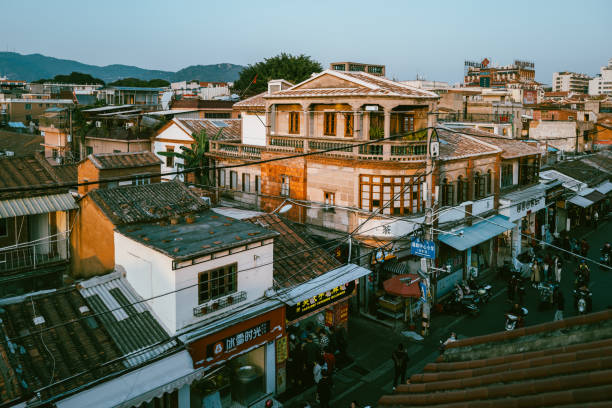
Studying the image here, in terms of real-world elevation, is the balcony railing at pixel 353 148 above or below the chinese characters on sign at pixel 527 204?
above

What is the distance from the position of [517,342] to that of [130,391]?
956cm

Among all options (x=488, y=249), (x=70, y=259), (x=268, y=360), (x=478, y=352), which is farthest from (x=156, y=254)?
(x=488, y=249)

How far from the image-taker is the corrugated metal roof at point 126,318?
1386 centimetres

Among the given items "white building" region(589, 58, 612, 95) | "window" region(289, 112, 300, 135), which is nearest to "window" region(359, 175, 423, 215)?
"window" region(289, 112, 300, 135)

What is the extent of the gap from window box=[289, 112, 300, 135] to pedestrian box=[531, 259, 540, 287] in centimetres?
1677

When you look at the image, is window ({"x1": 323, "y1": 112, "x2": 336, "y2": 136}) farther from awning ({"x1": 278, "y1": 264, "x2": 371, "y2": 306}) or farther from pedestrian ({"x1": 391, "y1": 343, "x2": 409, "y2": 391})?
pedestrian ({"x1": 391, "y1": 343, "x2": 409, "y2": 391})

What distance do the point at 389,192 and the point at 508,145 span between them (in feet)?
45.3

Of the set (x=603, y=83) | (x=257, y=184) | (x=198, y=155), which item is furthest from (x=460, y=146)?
(x=603, y=83)

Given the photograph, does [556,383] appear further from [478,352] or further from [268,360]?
[268,360]

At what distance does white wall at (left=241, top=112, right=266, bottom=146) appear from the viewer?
33.6 metres

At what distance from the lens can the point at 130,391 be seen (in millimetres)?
12234

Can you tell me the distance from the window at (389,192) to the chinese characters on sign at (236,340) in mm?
10459

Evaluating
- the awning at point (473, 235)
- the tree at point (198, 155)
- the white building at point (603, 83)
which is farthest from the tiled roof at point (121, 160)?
the white building at point (603, 83)

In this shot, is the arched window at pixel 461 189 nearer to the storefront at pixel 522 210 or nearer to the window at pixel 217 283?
the storefront at pixel 522 210
